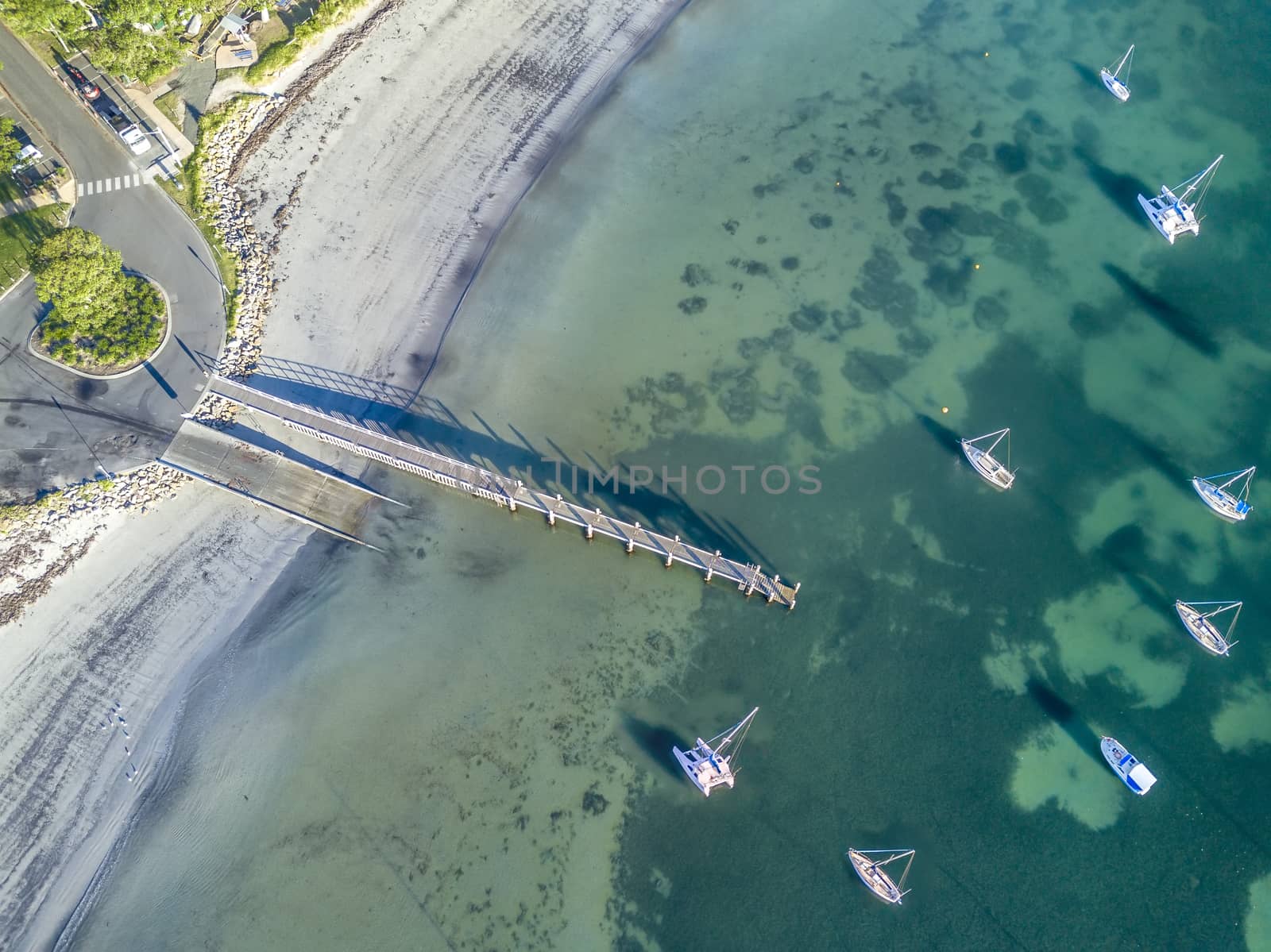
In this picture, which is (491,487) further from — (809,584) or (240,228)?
(240,228)

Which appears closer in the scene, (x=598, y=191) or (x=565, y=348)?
(x=565, y=348)

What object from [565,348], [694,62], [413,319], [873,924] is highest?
[694,62]

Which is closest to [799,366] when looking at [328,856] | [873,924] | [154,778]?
[873,924]

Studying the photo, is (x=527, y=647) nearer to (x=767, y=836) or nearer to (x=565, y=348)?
(x=767, y=836)

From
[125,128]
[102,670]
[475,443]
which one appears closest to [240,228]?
[125,128]

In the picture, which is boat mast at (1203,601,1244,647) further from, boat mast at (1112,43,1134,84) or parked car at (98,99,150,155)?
parked car at (98,99,150,155)

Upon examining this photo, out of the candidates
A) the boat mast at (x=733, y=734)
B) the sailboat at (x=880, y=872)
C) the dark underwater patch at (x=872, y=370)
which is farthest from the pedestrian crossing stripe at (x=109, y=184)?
the sailboat at (x=880, y=872)

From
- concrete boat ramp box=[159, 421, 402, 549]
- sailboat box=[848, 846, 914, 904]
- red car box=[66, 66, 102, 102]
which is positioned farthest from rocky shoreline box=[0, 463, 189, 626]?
sailboat box=[848, 846, 914, 904]
